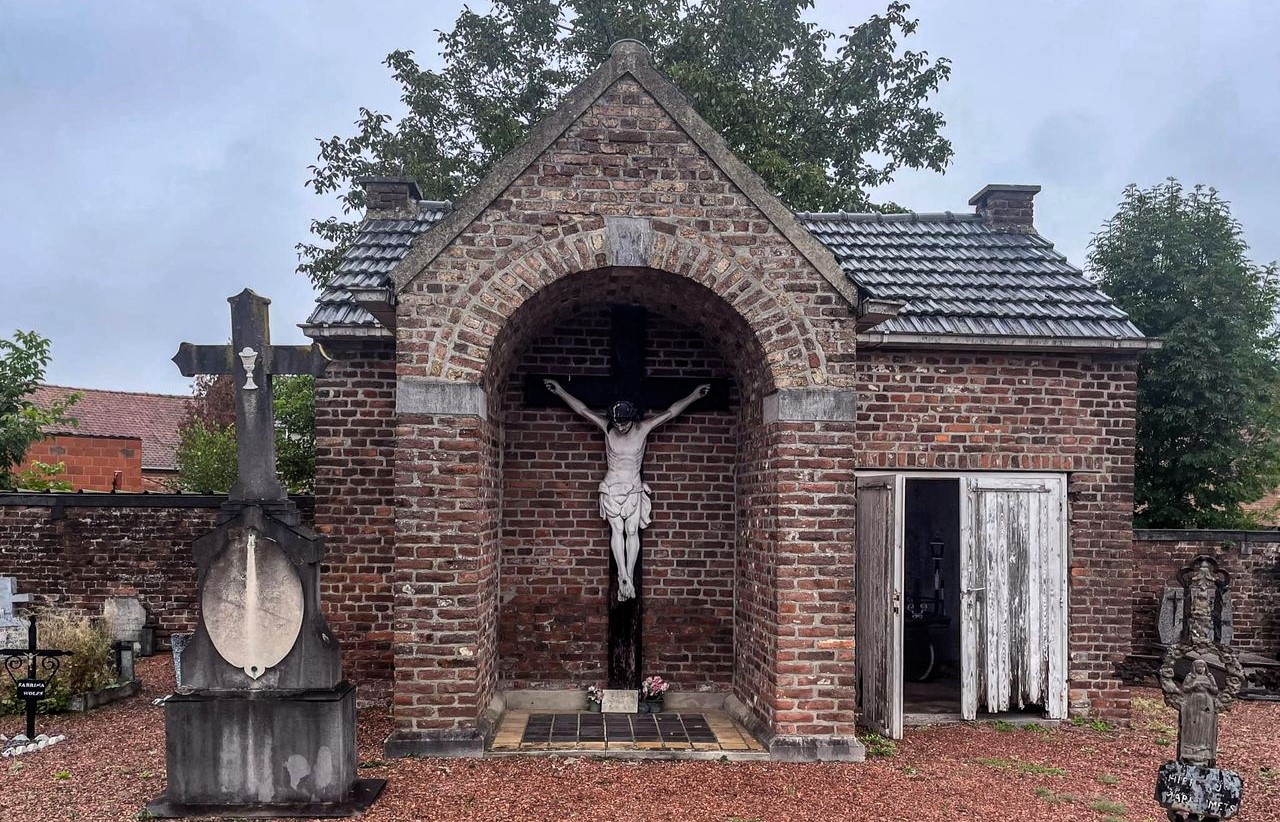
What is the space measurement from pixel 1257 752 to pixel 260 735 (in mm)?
8099

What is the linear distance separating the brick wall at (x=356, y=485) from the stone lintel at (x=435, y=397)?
6.04 ft

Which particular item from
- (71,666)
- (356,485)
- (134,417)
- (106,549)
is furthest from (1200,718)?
(134,417)

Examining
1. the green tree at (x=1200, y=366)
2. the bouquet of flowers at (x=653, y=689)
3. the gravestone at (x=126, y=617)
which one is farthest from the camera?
the green tree at (x=1200, y=366)

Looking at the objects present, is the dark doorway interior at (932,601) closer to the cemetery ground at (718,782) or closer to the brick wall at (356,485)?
the cemetery ground at (718,782)

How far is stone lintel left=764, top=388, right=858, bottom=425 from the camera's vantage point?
6.96m

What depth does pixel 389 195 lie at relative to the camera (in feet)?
33.2

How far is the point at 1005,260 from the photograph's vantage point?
383 inches

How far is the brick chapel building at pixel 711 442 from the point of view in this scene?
688cm

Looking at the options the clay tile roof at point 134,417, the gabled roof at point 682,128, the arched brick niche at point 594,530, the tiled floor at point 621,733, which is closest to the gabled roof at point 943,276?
the gabled roof at point 682,128

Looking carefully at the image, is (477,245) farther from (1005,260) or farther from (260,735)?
(1005,260)

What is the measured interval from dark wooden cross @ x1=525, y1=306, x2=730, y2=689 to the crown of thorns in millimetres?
216

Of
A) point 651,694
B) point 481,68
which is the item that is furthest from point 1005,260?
point 481,68

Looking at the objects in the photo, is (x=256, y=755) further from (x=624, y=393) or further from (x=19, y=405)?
(x=19, y=405)

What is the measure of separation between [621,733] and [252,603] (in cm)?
318
